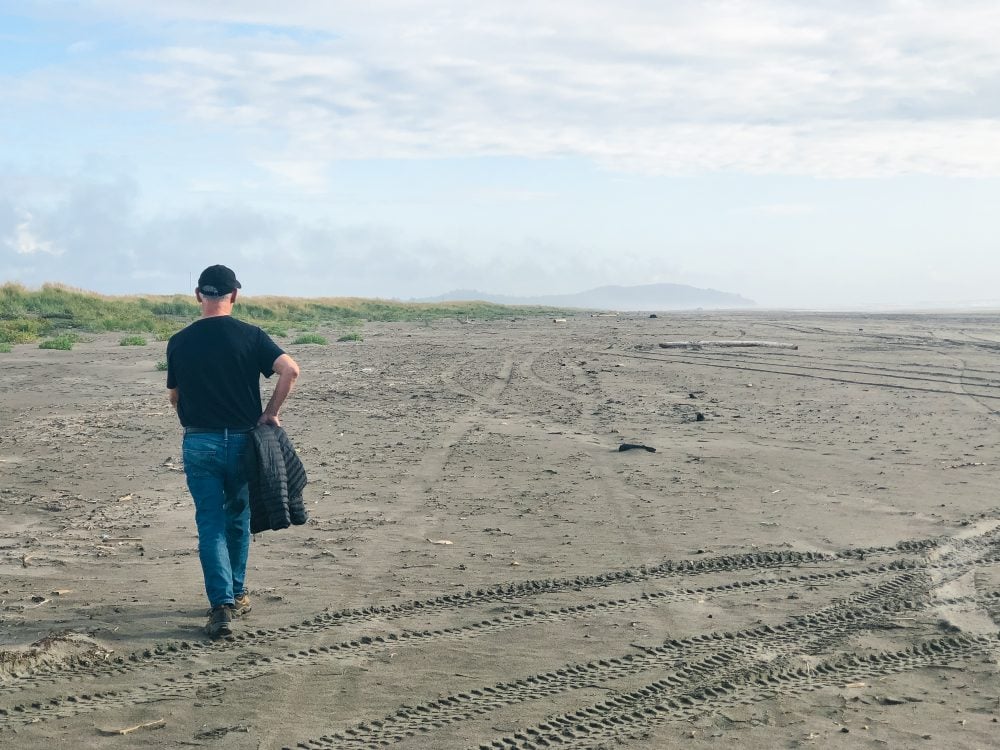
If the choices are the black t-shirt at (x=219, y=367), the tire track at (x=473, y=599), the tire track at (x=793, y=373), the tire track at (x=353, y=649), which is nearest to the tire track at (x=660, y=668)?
the tire track at (x=353, y=649)

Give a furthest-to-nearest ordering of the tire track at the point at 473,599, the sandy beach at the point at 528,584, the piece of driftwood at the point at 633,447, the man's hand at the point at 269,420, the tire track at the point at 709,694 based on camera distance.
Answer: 1. the piece of driftwood at the point at 633,447
2. the man's hand at the point at 269,420
3. the tire track at the point at 473,599
4. the sandy beach at the point at 528,584
5. the tire track at the point at 709,694

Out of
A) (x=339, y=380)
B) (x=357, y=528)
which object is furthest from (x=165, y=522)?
(x=339, y=380)

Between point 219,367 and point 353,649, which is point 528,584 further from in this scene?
point 219,367

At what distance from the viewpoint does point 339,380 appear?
18.1m

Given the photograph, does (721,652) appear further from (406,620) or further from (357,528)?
(357,528)

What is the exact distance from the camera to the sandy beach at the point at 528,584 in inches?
183

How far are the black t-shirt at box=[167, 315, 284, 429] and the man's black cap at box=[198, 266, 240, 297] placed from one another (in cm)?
14

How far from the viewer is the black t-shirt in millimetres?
5844

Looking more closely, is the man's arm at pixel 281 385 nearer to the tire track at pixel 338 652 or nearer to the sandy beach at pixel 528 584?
the sandy beach at pixel 528 584

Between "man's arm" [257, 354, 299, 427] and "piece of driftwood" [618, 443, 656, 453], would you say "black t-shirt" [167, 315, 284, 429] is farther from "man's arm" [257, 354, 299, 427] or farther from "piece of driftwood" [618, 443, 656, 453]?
"piece of driftwood" [618, 443, 656, 453]

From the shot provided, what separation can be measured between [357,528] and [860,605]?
3897mm

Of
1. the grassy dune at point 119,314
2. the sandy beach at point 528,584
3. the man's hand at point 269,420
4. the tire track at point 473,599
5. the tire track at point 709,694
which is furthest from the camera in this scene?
the grassy dune at point 119,314

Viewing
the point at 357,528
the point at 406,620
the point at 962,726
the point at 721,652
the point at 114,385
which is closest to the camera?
the point at 962,726

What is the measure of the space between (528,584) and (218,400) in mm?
2292
